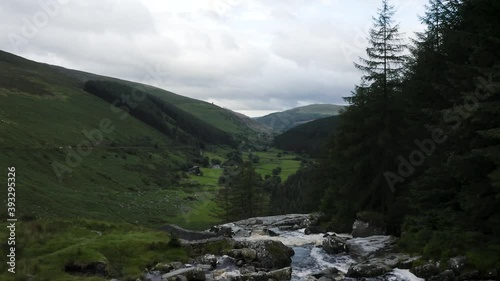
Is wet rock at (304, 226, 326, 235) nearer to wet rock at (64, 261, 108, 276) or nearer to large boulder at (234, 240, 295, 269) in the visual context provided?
large boulder at (234, 240, 295, 269)

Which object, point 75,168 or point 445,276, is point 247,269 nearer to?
point 445,276

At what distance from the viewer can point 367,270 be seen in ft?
84.7

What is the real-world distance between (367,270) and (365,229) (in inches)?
579

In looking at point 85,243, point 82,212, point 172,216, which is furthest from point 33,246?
point 172,216

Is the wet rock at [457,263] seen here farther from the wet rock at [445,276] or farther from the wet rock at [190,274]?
the wet rock at [190,274]

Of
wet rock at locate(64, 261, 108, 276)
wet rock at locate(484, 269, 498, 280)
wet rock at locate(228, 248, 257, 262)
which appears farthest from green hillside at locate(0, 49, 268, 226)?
wet rock at locate(484, 269, 498, 280)

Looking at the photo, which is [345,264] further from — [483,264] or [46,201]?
[46,201]

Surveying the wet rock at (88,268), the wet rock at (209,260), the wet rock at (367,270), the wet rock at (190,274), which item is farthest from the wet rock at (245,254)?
the wet rock at (88,268)

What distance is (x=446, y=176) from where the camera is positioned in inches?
1128

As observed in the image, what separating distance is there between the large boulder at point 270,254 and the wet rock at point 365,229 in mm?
10773

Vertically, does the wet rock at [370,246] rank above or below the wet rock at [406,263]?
below

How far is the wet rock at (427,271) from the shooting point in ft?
80.2

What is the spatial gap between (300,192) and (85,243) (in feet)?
339

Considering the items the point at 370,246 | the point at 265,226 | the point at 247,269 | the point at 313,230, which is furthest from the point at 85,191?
the point at 370,246
